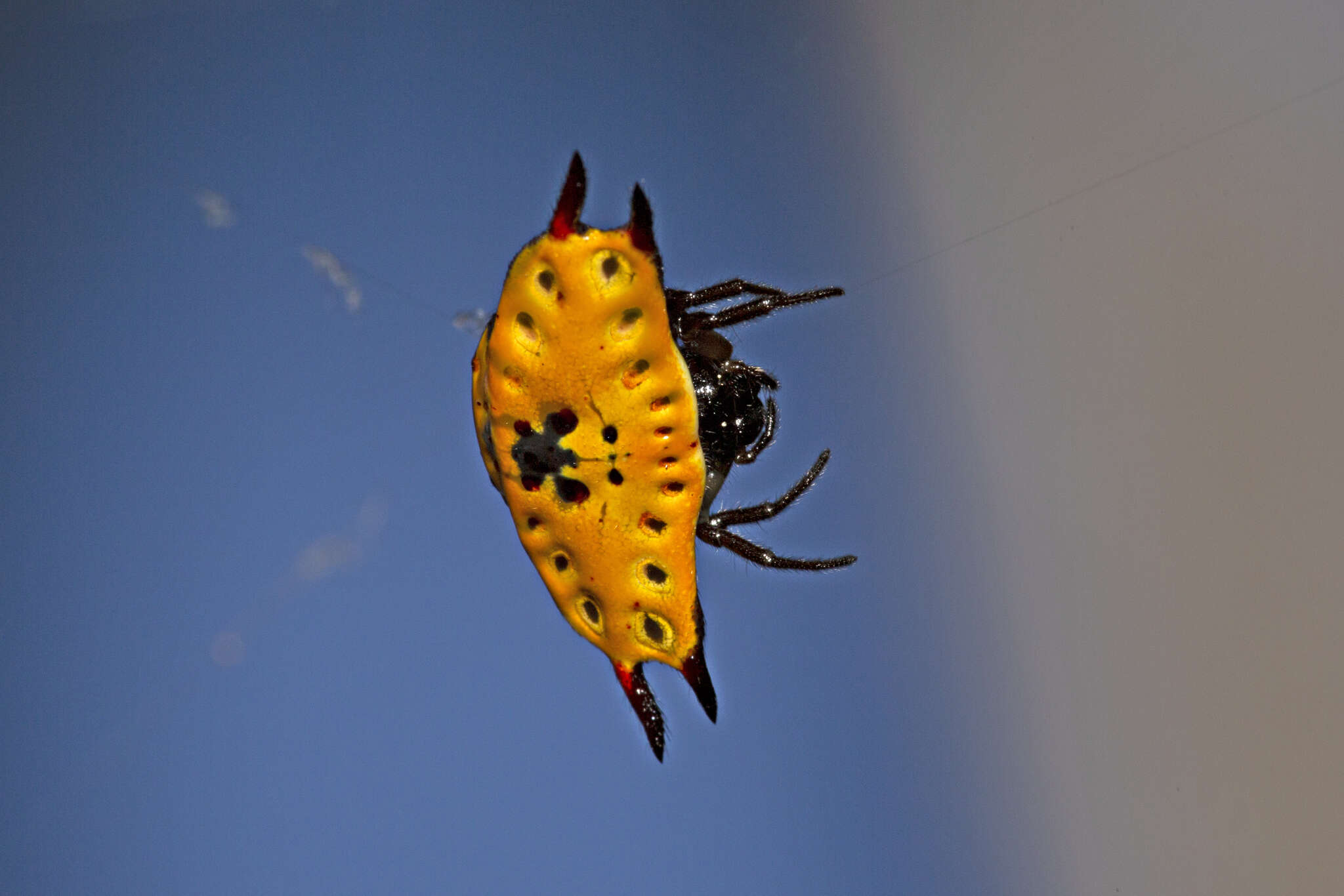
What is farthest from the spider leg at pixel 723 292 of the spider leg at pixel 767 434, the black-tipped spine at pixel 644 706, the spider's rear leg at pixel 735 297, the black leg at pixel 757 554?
the black-tipped spine at pixel 644 706

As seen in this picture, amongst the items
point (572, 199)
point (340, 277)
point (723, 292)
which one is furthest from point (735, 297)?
point (340, 277)

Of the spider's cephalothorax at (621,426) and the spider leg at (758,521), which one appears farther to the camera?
the spider leg at (758,521)

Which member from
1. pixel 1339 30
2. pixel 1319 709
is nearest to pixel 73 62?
pixel 1339 30

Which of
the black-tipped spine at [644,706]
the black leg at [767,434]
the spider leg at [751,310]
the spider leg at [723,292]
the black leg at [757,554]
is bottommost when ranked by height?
the black-tipped spine at [644,706]

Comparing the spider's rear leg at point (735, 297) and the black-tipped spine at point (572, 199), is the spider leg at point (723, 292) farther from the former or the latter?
the black-tipped spine at point (572, 199)

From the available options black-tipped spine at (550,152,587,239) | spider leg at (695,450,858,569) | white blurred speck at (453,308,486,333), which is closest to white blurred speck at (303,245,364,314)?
white blurred speck at (453,308,486,333)

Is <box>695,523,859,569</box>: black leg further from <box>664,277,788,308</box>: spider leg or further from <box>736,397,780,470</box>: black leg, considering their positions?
<box>664,277,788,308</box>: spider leg

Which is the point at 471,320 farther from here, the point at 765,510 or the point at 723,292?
the point at 765,510
